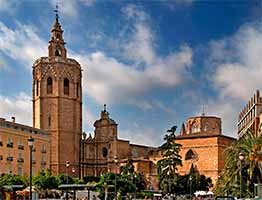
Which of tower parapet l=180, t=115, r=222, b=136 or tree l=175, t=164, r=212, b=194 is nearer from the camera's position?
tree l=175, t=164, r=212, b=194

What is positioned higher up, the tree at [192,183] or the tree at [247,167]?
the tree at [247,167]

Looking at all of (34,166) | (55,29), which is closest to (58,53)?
(55,29)

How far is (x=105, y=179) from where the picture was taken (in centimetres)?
6353

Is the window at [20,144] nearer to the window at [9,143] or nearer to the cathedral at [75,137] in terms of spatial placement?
the window at [9,143]

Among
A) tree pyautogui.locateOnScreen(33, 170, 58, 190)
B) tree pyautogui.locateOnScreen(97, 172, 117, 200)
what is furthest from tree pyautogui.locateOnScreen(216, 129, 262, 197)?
tree pyautogui.locateOnScreen(33, 170, 58, 190)

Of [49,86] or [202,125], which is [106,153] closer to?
[49,86]

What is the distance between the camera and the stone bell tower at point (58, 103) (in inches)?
3533

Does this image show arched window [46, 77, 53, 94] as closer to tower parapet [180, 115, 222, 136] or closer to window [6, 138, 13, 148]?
window [6, 138, 13, 148]

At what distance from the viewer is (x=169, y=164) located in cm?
7594

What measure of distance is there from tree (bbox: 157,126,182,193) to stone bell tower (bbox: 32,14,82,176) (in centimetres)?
1913

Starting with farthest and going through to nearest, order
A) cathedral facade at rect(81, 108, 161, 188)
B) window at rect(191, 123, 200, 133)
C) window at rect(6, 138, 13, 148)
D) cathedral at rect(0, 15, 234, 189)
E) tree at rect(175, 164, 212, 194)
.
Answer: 1. window at rect(191, 123, 200, 133)
2. cathedral facade at rect(81, 108, 161, 188)
3. cathedral at rect(0, 15, 234, 189)
4. tree at rect(175, 164, 212, 194)
5. window at rect(6, 138, 13, 148)

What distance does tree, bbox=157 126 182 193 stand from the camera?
7612 centimetres

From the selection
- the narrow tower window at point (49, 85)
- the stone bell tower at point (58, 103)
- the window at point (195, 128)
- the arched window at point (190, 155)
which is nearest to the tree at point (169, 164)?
the arched window at point (190, 155)

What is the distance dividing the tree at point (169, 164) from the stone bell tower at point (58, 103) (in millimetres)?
19128
